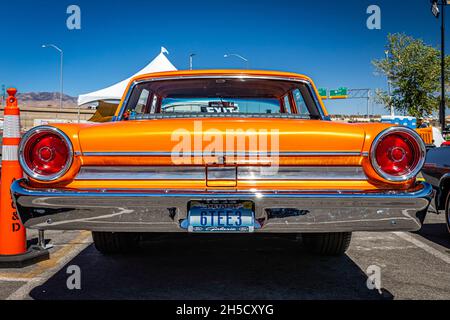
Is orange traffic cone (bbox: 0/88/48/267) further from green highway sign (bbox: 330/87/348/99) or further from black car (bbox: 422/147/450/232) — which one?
green highway sign (bbox: 330/87/348/99)

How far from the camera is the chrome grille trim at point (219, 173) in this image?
2.62 metres

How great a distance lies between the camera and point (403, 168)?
105 inches

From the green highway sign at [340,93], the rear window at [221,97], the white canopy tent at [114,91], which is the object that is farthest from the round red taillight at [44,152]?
the green highway sign at [340,93]

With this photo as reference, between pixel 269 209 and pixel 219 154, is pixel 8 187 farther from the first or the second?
pixel 269 209

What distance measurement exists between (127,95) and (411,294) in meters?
2.63

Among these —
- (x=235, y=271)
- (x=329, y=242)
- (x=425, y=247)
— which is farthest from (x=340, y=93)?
(x=235, y=271)

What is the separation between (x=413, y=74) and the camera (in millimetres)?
28781

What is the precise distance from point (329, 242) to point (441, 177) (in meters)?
2.00

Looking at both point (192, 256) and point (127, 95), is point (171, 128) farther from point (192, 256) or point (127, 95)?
point (192, 256)

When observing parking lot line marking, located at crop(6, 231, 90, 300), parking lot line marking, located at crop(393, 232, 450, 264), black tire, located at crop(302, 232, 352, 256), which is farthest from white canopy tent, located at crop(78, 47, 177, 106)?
black tire, located at crop(302, 232, 352, 256)

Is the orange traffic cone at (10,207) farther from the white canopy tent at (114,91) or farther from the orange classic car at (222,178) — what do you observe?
the white canopy tent at (114,91)

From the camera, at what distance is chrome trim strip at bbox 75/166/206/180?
2.63m

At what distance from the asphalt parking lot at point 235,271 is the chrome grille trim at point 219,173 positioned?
2.89ft

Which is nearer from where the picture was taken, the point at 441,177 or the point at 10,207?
the point at 10,207
